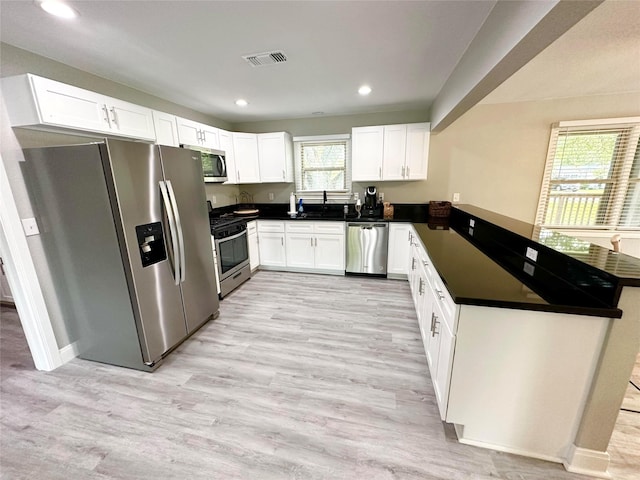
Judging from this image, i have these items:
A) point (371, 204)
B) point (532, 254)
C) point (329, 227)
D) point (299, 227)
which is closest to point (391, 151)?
point (371, 204)

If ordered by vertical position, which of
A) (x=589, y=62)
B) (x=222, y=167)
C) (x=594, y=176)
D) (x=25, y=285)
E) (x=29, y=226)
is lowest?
(x=25, y=285)

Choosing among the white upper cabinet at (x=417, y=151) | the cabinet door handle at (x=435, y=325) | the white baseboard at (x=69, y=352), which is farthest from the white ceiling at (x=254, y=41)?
the white baseboard at (x=69, y=352)

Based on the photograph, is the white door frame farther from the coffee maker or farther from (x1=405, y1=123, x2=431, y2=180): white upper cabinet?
(x1=405, y1=123, x2=431, y2=180): white upper cabinet

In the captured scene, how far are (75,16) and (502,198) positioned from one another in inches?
187

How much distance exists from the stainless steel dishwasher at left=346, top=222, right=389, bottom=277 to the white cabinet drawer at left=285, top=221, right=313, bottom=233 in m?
0.62

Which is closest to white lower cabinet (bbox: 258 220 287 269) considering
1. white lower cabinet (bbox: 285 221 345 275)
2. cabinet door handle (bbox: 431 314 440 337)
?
white lower cabinet (bbox: 285 221 345 275)

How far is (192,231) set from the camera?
2404 mm

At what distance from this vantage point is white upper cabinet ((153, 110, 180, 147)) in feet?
8.64

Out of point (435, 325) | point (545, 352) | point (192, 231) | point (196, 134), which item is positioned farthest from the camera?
point (196, 134)

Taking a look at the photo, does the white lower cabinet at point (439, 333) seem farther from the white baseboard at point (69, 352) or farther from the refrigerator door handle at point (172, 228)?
the white baseboard at point (69, 352)

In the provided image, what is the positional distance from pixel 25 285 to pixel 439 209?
4.57 metres

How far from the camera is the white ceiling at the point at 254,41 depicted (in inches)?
59.2

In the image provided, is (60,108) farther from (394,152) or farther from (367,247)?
(394,152)

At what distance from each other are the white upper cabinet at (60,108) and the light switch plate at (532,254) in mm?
3460
